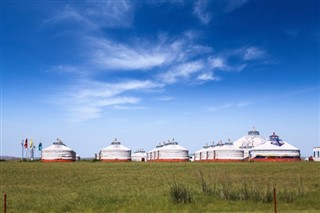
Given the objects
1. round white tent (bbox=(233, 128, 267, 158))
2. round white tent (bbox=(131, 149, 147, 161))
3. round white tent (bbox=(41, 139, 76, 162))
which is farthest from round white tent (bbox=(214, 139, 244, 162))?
round white tent (bbox=(131, 149, 147, 161))

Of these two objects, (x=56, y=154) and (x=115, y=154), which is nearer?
(x=56, y=154)

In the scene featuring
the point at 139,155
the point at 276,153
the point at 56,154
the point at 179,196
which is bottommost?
the point at 139,155

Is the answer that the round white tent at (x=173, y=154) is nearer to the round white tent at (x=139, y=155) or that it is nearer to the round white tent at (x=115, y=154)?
the round white tent at (x=115, y=154)

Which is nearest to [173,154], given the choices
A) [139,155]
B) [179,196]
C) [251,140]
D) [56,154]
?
[56,154]

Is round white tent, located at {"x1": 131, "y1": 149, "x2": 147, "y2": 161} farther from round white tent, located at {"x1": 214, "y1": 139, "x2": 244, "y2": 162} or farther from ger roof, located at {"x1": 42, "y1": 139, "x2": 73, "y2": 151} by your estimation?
round white tent, located at {"x1": 214, "y1": 139, "x2": 244, "y2": 162}

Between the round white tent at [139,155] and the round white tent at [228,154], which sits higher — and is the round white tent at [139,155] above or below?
below

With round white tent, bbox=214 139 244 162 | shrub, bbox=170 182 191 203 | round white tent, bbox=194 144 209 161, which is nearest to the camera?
shrub, bbox=170 182 191 203

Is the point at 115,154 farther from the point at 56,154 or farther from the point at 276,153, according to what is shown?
the point at 276,153

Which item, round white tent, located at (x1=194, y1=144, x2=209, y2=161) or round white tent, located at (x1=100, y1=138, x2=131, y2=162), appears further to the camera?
round white tent, located at (x1=194, y1=144, x2=209, y2=161)

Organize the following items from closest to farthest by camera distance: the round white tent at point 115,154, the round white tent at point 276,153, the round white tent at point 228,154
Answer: the round white tent at point 276,153, the round white tent at point 228,154, the round white tent at point 115,154

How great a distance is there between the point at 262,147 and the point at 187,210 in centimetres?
10335

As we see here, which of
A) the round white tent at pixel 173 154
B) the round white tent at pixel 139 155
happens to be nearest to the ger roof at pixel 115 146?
the round white tent at pixel 173 154

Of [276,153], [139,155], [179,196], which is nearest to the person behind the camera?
[179,196]

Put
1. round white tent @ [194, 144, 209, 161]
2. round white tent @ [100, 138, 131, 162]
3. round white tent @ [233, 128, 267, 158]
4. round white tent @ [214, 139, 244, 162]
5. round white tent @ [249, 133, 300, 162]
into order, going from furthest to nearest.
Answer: round white tent @ [233, 128, 267, 158], round white tent @ [194, 144, 209, 161], round white tent @ [100, 138, 131, 162], round white tent @ [214, 139, 244, 162], round white tent @ [249, 133, 300, 162]
